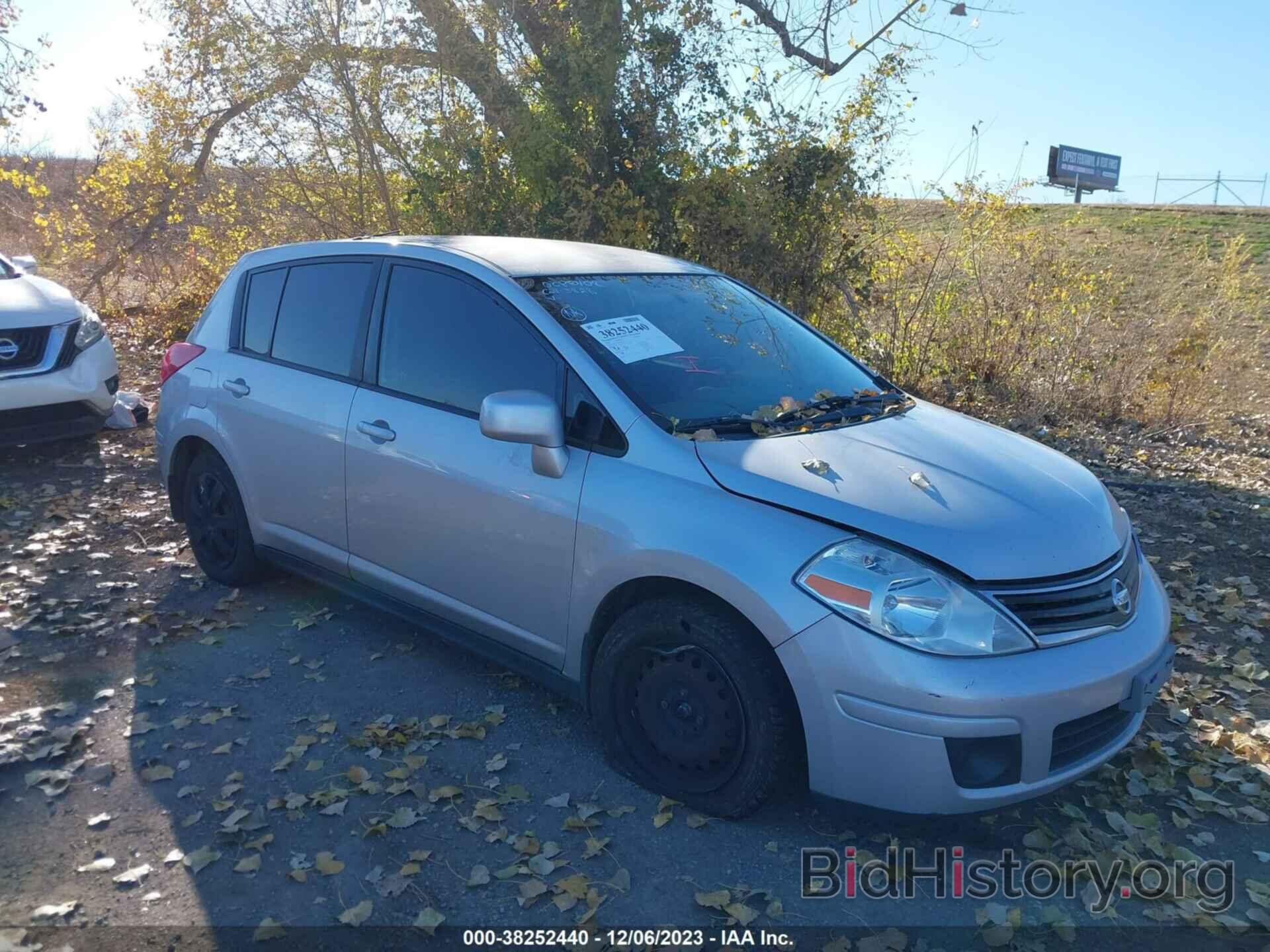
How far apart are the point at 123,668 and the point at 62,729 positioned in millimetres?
580

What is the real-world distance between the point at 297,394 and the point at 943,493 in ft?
9.67

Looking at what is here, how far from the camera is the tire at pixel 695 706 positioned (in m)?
3.09

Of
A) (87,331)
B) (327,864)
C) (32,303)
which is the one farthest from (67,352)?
(327,864)

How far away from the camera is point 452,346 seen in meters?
4.10

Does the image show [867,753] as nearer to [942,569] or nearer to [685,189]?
[942,569]

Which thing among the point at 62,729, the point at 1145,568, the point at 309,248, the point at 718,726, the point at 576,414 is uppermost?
the point at 309,248

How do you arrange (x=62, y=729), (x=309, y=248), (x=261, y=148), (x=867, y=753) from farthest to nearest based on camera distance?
1. (x=261, y=148)
2. (x=309, y=248)
3. (x=62, y=729)
4. (x=867, y=753)

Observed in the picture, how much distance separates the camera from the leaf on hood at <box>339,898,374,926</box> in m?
2.90

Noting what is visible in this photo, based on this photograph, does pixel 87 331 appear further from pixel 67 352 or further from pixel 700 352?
pixel 700 352

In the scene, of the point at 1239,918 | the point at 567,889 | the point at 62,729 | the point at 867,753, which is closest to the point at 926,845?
the point at 867,753

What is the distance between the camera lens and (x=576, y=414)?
11.9 ft

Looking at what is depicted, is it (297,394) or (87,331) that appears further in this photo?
(87,331)

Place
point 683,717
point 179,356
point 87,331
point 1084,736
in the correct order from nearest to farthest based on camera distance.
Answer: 1. point 1084,736
2. point 683,717
3. point 179,356
4. point 87,331

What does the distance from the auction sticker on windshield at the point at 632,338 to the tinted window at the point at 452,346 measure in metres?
0.23
